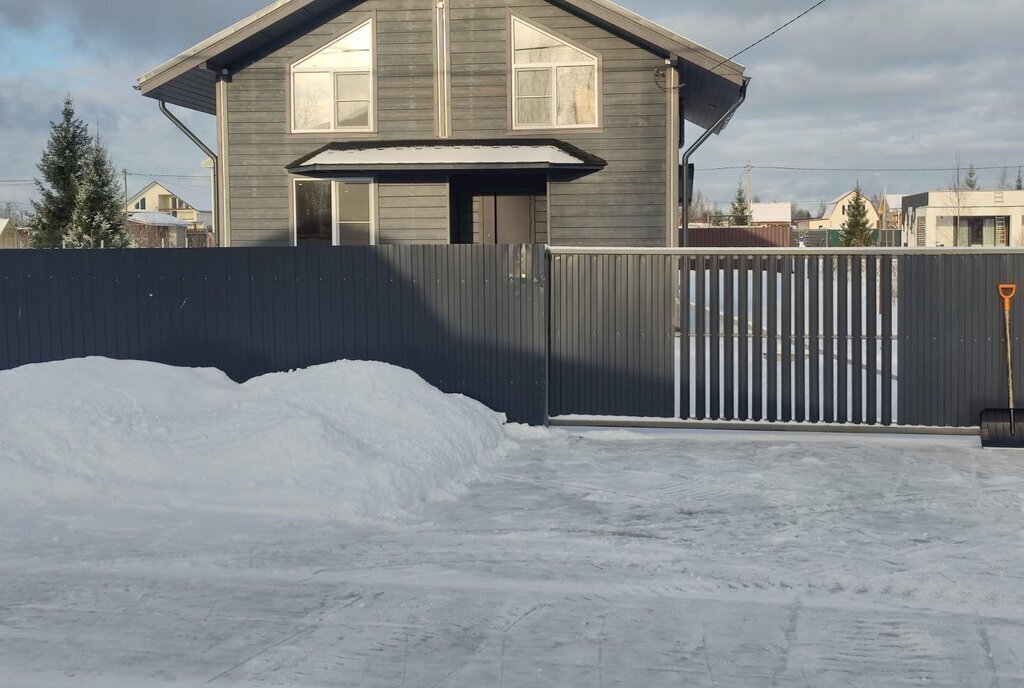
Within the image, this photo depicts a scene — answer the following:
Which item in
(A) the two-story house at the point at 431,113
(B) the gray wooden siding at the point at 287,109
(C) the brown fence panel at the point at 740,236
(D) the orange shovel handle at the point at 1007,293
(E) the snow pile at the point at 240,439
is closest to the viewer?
(E) the snow pile at the point at 240,439

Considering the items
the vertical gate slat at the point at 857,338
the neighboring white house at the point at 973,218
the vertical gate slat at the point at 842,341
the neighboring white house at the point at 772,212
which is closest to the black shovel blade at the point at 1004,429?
the vertical gate slat at the point at 857,338

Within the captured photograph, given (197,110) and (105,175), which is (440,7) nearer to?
(197,110)

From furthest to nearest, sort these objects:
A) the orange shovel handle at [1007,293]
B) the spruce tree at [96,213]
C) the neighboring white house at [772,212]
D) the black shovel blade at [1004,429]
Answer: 1. the neighboring white house at [772,212]
2. the spruce tree at [96,213]
3. the orange shovel handle at [1007,293]
4. the black shovel blade at [1004,429]

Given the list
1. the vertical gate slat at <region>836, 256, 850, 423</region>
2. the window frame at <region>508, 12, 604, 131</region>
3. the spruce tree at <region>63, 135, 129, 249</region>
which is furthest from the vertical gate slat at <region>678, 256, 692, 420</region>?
the spruce tree at <region>63, 135, 129, 249</region>

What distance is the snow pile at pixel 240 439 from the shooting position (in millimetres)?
8555

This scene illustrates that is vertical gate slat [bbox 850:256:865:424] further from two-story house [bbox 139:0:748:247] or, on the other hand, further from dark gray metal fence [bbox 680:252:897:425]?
two-story house [bbox 139:0:748:247]

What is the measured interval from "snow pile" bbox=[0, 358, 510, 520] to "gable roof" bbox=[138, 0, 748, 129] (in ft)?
26.7

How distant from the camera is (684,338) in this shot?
12.0m

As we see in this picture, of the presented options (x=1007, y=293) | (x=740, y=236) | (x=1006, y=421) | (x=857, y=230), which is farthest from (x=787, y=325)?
(x=857, y=230)

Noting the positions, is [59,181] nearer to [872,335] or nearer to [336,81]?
[336,81]

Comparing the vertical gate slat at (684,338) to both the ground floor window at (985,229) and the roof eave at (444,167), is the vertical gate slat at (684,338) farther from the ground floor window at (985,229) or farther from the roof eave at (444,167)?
the ground floor window at (985,229)

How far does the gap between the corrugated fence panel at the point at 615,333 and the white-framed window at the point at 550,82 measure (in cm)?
680

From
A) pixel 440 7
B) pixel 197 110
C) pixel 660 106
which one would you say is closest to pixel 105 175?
pixel 197 110

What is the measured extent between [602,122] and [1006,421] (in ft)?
30.5
